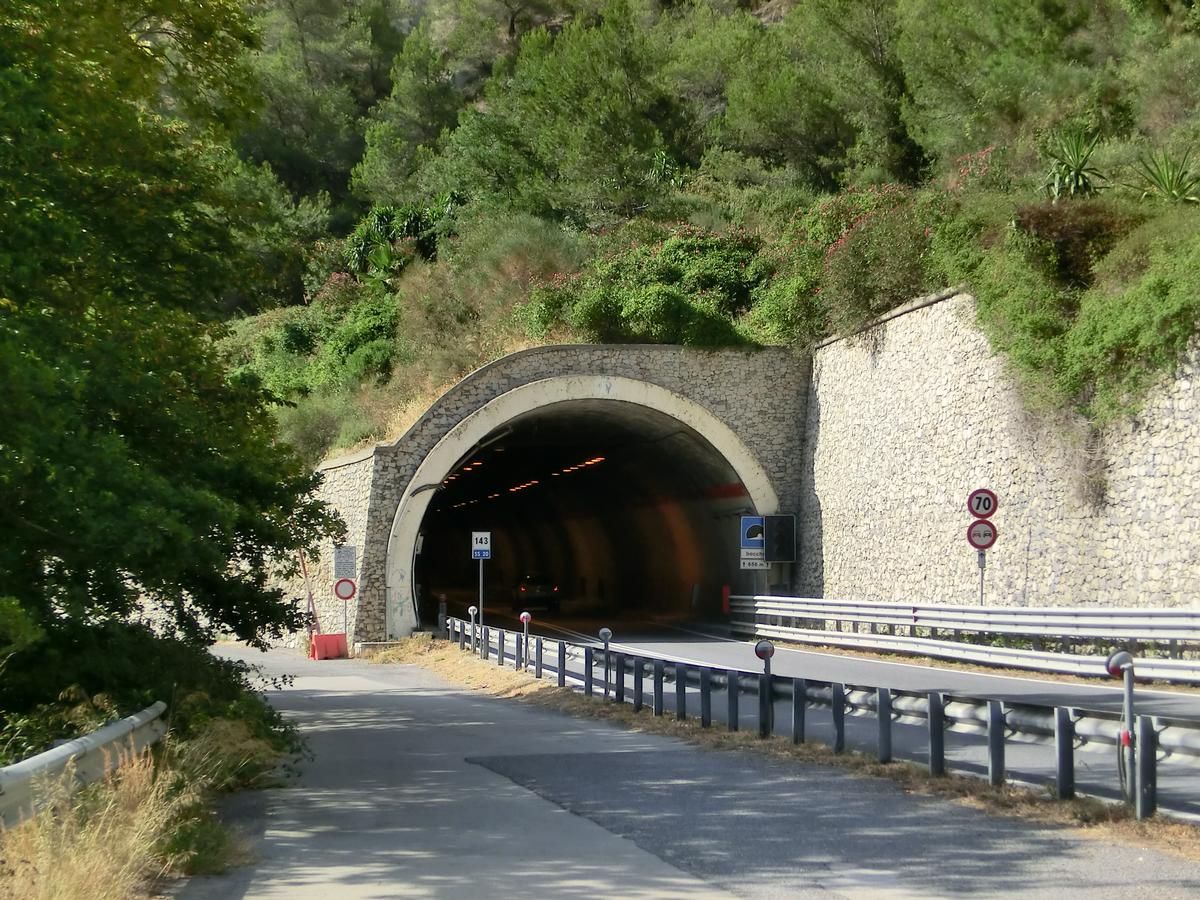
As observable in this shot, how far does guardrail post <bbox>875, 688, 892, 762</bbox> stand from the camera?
1162 centimetres

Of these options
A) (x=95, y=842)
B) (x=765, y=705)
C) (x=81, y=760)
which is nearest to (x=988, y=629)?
(x=765, y=705)

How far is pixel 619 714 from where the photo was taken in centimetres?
1727

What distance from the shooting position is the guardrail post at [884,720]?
11625mm

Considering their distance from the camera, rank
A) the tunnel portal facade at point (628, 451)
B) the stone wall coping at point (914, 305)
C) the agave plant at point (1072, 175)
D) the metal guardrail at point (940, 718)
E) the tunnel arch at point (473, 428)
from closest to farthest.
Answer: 1. the metal guardrail at point (940, 718)
2. the agave plant at point (1072, 175)
3. the stone wall coping at point (914, 305)
4. the tunnel arch at point (473, 428)
5. the tunnel portal facade at point (628, 451)

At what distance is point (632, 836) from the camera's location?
930 centimetres

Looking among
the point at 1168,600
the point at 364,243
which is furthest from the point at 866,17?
the point at 1168,600

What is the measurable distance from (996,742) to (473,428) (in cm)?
2350

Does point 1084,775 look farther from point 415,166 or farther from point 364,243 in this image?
point 415,166

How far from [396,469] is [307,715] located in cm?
1408

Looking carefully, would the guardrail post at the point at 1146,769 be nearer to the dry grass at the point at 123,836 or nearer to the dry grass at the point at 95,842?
the dry grass at the point at 123,836

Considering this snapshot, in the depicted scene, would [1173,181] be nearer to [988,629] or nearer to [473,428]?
[988,629]

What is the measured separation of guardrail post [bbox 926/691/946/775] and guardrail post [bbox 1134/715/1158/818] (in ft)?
6.48

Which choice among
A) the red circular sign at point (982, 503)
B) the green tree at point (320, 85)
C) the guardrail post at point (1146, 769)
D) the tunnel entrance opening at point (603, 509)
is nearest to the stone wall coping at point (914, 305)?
the tunnel entrance opening at point (603, 509)

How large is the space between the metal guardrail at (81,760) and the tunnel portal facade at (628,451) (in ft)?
70.7
